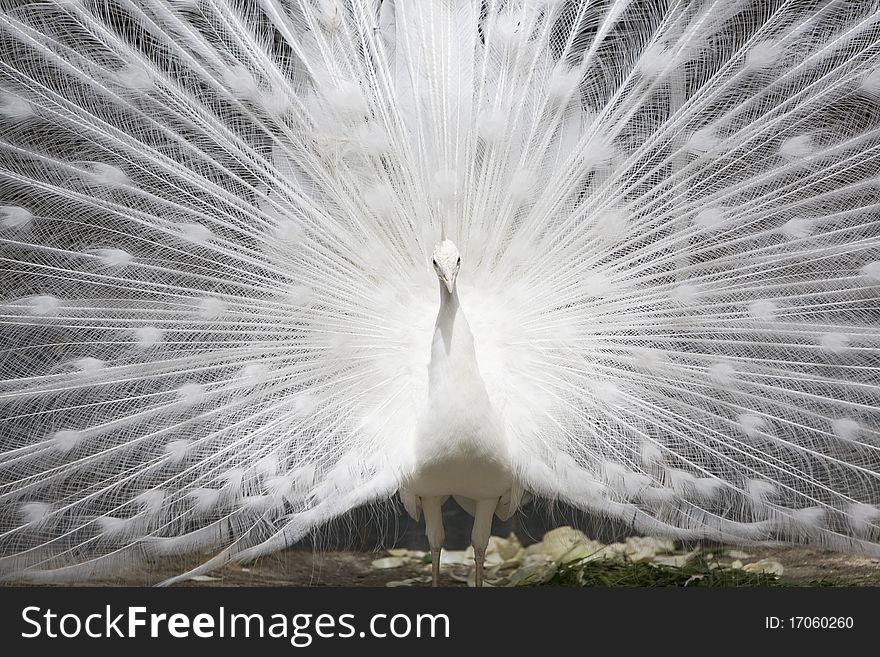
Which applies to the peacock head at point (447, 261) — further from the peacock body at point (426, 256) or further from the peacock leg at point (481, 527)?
the peacock leg at point (481, 527)

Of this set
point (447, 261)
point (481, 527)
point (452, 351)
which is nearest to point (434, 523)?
point (481, 527)

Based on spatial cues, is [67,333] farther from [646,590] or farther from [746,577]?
[746,577]

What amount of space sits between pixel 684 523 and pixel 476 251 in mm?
1088

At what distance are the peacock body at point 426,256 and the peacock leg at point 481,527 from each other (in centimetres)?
12

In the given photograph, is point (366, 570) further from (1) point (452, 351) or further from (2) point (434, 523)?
(1) point (452, 351)

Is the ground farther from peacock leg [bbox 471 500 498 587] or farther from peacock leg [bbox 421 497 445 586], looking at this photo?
peacock leg [bbox 471 500 498 587]

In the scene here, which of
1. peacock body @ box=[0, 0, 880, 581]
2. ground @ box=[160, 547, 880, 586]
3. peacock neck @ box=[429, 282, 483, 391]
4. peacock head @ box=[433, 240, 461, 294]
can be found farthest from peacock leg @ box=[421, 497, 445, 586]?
peacock head @ box=[433, 240, 461, 294]

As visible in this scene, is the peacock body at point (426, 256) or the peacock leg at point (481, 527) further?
the peacock leg at point (481, 527)

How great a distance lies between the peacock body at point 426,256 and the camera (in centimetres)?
278

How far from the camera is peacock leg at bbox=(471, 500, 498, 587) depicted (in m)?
3.02

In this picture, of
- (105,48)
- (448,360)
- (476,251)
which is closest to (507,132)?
(476,251)

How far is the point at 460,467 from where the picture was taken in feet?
8.89

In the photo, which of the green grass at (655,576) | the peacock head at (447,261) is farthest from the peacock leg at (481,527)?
the peacock head at (447,261)

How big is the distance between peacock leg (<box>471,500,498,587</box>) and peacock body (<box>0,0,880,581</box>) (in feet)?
0.40
